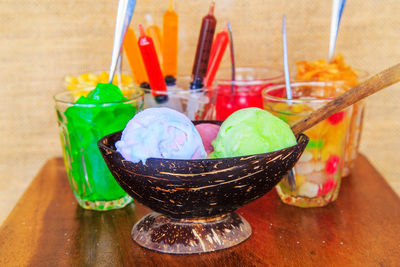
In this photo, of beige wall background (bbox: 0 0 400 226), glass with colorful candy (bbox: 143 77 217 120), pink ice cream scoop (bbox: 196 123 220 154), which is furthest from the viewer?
beige wall background (bbox: 0 0 400 226)

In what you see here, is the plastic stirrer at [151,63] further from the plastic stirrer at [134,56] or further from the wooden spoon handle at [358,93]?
the wooden spoon handle at [358,93]

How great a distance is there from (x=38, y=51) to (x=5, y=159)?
0.84ft

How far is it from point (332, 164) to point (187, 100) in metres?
0.24

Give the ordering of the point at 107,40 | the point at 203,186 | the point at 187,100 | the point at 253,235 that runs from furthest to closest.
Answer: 1. the point at 107,40
2. the point at 187,100
3. the point at 253,235
4. the point at 203,186

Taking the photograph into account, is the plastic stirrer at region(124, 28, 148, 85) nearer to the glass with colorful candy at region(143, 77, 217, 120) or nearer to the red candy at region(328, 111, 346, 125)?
the glass with colorful candy at region(143, 77, 217, 120)

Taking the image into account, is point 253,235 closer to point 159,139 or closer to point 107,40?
point 159,139

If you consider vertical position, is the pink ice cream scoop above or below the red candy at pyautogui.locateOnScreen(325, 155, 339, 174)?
above

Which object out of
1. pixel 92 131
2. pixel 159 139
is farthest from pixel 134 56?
pixel 159 139

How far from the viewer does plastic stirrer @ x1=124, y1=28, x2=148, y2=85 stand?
79cm

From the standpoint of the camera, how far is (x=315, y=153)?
69 centimetres

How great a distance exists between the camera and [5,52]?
38.9 inches

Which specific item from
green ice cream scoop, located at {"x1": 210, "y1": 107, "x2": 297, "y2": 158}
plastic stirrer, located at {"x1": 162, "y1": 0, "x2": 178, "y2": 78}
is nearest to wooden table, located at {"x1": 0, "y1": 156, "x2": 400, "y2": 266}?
green ice cream scoop, located at {"x1": 210, "y1": 107, "x2": 297, "y2": 158}

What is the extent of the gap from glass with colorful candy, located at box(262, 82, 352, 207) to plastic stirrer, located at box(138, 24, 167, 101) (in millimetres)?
162

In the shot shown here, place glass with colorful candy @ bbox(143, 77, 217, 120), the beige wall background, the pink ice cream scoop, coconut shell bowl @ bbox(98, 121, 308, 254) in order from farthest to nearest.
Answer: the beige wall background → glass with colorful candy @ bbox(143, 77, 217, 120) → the pink ice cream scoop → coconut shell bowl @ bbox(98, 121, 308, 254)
